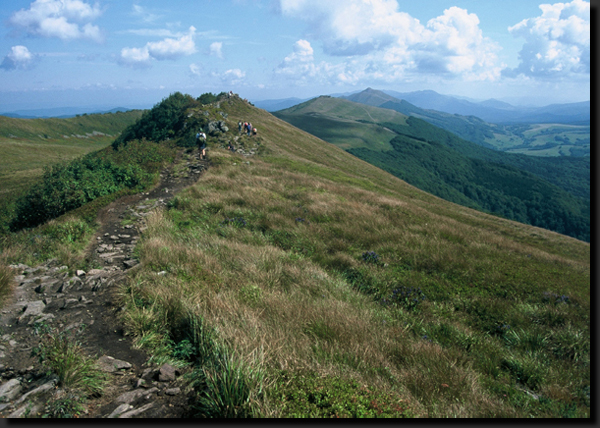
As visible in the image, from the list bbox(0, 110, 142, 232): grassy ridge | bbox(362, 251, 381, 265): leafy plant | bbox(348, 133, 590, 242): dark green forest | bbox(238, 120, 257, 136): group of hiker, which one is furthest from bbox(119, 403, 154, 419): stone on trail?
bbox(348, 133, 590, 242): dark green forest

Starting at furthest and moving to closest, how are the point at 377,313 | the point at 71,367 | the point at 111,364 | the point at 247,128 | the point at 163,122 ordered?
the point at 163,122, the point at 247,128, the point at 377,313, the point at 111,364, the point at 71,367

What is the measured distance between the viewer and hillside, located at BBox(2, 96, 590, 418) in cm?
347

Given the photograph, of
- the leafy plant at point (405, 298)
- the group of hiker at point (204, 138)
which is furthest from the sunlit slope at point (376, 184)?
the leafy plant at point (405, 298)

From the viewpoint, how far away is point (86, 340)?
5066 millimetres

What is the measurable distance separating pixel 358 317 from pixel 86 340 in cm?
451

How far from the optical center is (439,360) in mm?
4590

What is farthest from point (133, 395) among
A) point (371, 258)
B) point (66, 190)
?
point (66, 190)

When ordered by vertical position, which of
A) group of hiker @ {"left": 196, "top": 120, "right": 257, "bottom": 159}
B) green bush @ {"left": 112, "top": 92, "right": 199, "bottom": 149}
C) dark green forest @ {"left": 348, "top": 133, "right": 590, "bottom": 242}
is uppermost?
green bush @ {"left": 112, "top": 92, "right": 199, "bottom": 149}

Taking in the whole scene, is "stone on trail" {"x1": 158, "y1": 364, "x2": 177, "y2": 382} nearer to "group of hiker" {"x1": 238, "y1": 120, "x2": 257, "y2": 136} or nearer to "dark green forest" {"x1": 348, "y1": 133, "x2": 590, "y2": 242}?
"group of hiker" {"x1": 238, "y1": 120, "x2": 257, "y2": 136}

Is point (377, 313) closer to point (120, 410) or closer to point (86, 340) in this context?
point (120, 410)

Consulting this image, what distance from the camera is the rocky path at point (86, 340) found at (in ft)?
12.2

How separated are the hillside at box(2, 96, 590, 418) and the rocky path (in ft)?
0.70

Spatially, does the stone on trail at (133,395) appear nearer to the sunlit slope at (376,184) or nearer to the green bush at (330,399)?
the green bush at (330,399)

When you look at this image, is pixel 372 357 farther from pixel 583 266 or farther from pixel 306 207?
pixel 306 207
